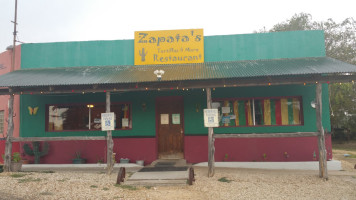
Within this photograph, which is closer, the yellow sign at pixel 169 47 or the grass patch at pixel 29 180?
the grass patch at pixel 29 180

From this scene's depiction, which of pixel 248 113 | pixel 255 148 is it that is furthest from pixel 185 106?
pixel 255 148

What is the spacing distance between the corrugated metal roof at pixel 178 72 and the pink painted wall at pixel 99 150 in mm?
2883

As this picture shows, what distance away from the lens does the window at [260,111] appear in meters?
10.2

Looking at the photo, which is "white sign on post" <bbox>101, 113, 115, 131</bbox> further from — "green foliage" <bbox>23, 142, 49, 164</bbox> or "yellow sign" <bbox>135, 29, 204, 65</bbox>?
"green foliage" <bbox>23, 142, 49, 164</bbox>

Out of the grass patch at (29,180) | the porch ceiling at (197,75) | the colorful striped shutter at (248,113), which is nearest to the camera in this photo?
the grass patch at (29,180)

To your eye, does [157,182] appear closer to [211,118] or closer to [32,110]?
[211,118]

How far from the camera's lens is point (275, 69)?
859 centimetres

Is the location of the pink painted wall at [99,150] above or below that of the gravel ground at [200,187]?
above

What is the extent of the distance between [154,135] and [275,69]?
525 centimetres

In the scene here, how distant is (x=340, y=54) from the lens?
75.5 ft

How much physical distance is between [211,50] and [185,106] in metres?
2.66

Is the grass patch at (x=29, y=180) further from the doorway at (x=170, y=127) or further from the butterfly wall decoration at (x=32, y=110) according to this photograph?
the doorway at (x=170, y=127)

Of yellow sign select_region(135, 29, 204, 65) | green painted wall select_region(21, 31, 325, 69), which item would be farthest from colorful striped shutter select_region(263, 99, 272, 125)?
yellow sign select_region(135, 29, 204, 65)

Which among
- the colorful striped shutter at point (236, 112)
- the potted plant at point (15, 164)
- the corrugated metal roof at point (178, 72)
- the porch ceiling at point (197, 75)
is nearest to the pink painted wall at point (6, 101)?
the corrugated metal roof at point (178, 72)
